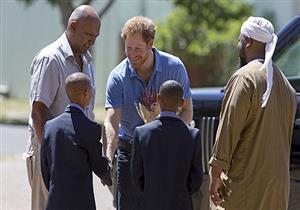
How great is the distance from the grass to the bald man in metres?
12.4

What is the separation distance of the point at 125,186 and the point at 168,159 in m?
0.80

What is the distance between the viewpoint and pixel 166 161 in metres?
4.79

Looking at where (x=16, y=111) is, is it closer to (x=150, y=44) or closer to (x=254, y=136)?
(x=150, y=44)

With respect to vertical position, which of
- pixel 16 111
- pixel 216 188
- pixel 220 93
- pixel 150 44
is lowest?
pixel 16 111

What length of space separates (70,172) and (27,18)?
2033 cm

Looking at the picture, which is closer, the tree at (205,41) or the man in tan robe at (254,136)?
the man in tan robe at (254,136)

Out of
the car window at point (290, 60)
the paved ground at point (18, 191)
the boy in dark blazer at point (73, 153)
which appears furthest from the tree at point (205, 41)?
the boy in dark blazer at point (73, 153)

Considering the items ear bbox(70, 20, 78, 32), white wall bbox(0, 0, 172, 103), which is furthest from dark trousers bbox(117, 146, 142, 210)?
white wall bbox(0, 0, 172, 103)

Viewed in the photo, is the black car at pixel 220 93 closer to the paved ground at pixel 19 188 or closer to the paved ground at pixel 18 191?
the paved ground at pixel 19 188

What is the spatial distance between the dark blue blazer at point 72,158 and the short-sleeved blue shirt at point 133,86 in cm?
61

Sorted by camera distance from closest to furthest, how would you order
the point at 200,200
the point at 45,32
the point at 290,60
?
the point at 200,200 → the point at 290,60 → the point at 45,32

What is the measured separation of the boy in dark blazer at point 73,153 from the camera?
4.90 meters

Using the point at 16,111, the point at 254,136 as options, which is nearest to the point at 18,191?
the point at 254,136

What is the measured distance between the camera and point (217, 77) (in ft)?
79.9
